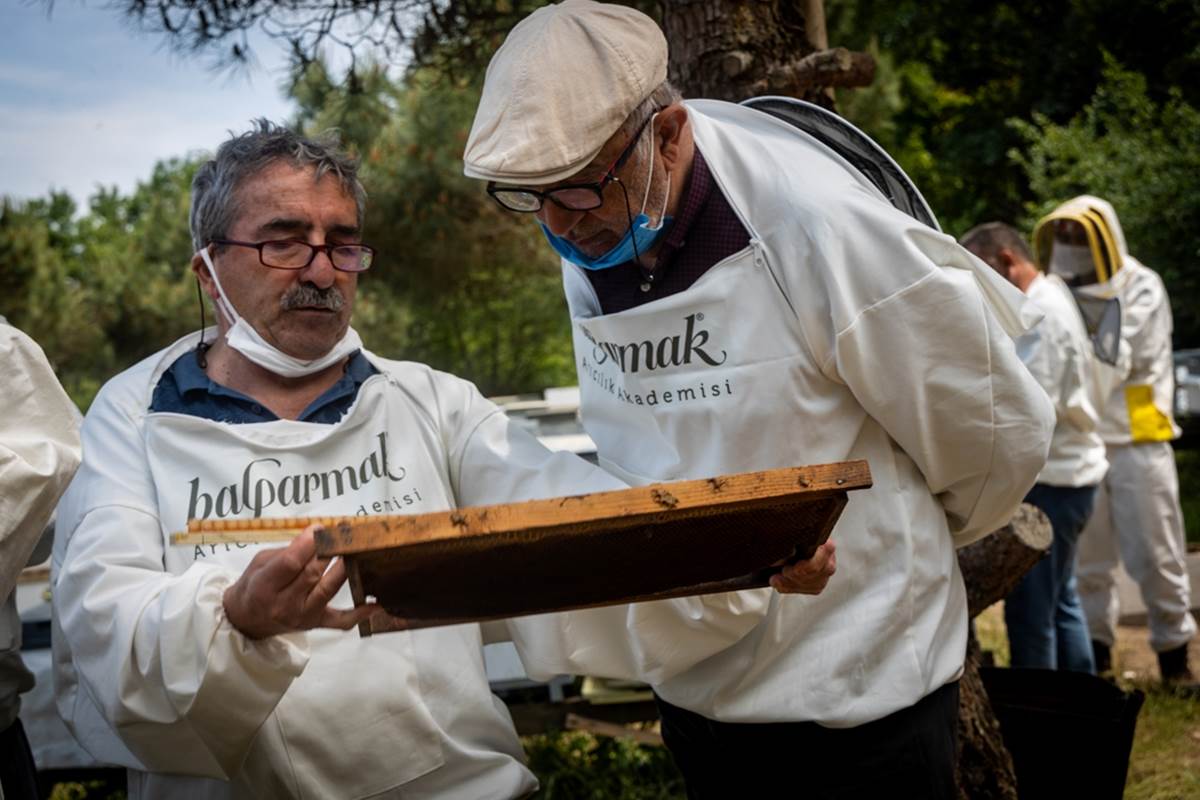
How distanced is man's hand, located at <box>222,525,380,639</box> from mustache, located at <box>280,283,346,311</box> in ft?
2.37

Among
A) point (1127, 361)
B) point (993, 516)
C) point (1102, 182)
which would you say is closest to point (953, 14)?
point (1102, 182)

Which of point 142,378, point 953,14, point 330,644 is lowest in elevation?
point 330,644

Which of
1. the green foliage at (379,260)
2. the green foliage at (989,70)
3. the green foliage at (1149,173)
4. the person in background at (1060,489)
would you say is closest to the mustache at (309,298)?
the person in background at (1060,489)

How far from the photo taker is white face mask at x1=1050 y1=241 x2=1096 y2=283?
18.7 ft

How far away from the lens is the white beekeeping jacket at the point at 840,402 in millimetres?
2207

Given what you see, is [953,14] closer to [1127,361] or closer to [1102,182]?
[1102,182]

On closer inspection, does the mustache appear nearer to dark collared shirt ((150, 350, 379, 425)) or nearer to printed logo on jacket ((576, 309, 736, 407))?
dark collared shirt ((150, 350, 379, 425))

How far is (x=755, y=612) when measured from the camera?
7.42 feet

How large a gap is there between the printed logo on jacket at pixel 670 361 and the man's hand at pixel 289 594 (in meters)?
0.73

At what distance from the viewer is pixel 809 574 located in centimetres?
204

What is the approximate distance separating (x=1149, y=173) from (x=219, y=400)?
10.4m

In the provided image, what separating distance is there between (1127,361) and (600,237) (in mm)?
4220

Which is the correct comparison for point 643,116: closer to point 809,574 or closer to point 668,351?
point 668,351

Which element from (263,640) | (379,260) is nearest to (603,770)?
(263,640)
